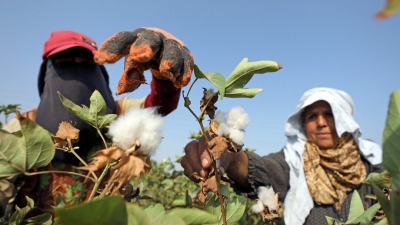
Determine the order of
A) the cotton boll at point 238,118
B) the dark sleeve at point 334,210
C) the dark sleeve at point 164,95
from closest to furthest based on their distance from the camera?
the cotton boll at point 238,118 → the dark sleeve at point 164,95 → the dark sleeve at point 334,210

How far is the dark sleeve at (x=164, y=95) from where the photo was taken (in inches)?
53.6

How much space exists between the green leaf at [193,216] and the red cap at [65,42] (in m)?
1.93

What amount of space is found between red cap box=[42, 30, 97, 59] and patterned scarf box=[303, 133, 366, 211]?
1786mm

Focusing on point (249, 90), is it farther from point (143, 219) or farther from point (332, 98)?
point (332, 98)

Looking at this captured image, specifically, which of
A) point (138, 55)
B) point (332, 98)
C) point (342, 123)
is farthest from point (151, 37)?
point (332, 98)

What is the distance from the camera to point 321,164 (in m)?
2.72

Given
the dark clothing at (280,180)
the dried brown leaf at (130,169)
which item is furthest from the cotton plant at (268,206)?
the dark clothing at (280,180)

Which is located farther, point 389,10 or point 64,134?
point 64,134

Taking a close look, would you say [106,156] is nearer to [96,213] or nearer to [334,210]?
[96,213]

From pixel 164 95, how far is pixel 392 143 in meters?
1.34

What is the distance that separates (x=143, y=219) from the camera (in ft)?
0.90

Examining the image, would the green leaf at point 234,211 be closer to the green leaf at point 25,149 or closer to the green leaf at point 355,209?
the green leaf at point 355,209

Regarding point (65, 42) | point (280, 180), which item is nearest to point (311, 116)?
point (280, 180)

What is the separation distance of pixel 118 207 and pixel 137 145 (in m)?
0.10
